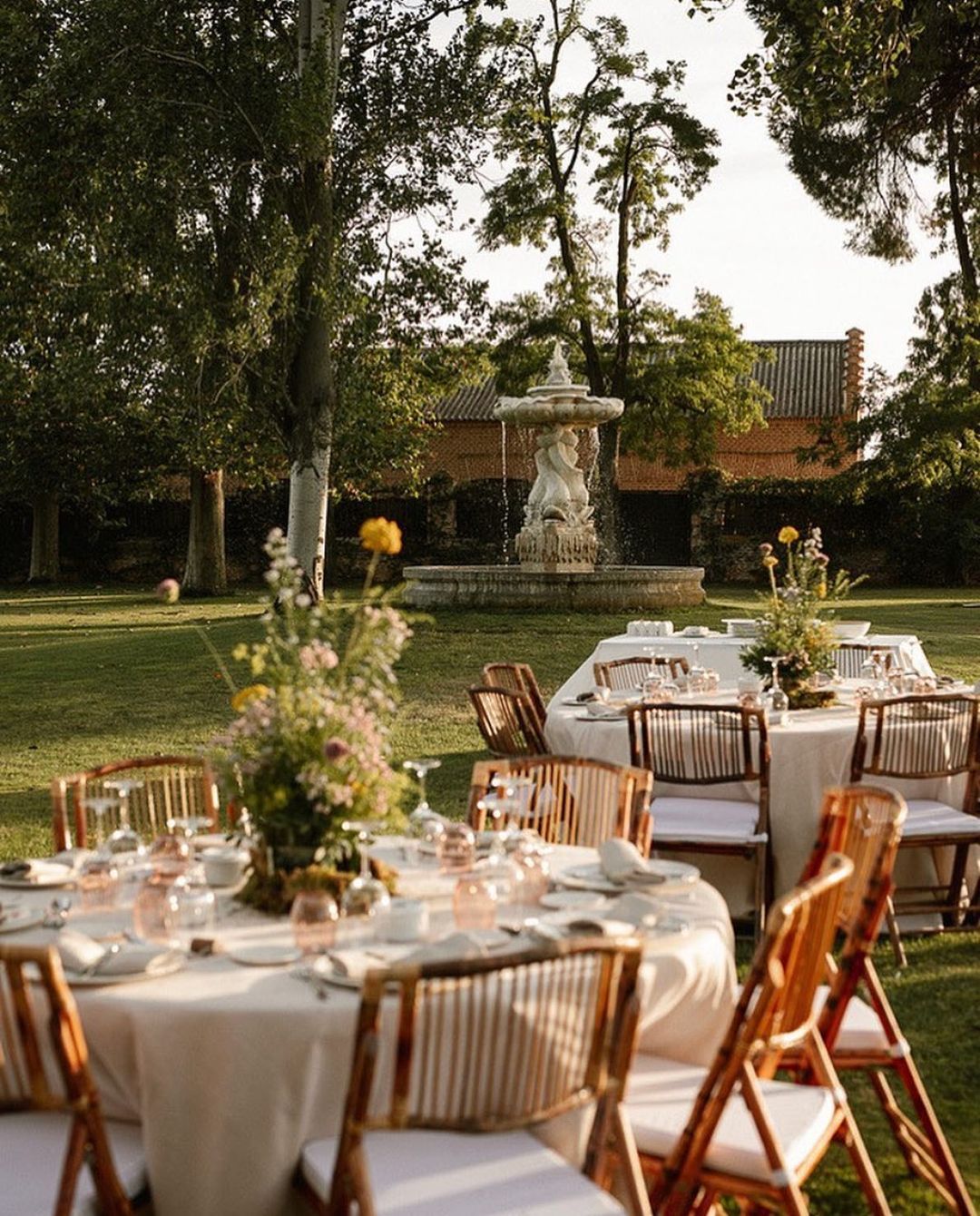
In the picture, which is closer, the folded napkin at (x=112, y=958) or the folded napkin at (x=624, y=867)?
the folded napkin at (x=112, y=958)

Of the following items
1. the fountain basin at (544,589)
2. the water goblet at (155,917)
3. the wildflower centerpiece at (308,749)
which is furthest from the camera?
the fountain basin at (544,589)

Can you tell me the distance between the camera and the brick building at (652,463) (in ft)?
103

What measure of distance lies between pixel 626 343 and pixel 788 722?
948 inches

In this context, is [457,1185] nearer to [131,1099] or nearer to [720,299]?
[131,1099]

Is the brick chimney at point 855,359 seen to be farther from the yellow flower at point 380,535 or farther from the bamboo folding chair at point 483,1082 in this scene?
the bamboo folding chair at point 483,1082

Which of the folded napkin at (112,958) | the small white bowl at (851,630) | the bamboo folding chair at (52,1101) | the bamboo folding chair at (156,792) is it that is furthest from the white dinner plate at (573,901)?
the small white bowl at (851,630)

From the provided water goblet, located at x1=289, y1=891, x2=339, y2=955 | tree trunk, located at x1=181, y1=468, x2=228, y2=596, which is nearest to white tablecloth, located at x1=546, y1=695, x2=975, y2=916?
water goblet, located at x1=289, y1=891, x2=339, y2=955

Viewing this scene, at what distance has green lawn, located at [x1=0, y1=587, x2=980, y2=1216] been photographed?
15.4 feet

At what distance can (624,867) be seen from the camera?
3.79m

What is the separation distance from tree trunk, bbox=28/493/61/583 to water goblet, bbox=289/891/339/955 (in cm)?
2853

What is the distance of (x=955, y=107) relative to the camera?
20.5 metres

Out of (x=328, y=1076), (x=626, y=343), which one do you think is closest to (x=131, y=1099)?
(x=328, y=1076)

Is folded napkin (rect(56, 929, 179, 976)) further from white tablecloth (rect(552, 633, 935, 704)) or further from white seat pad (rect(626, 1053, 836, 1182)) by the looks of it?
white tablecloth (rect(552, 633, 935, 704))

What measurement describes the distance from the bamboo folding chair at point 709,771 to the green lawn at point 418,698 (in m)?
0.73
